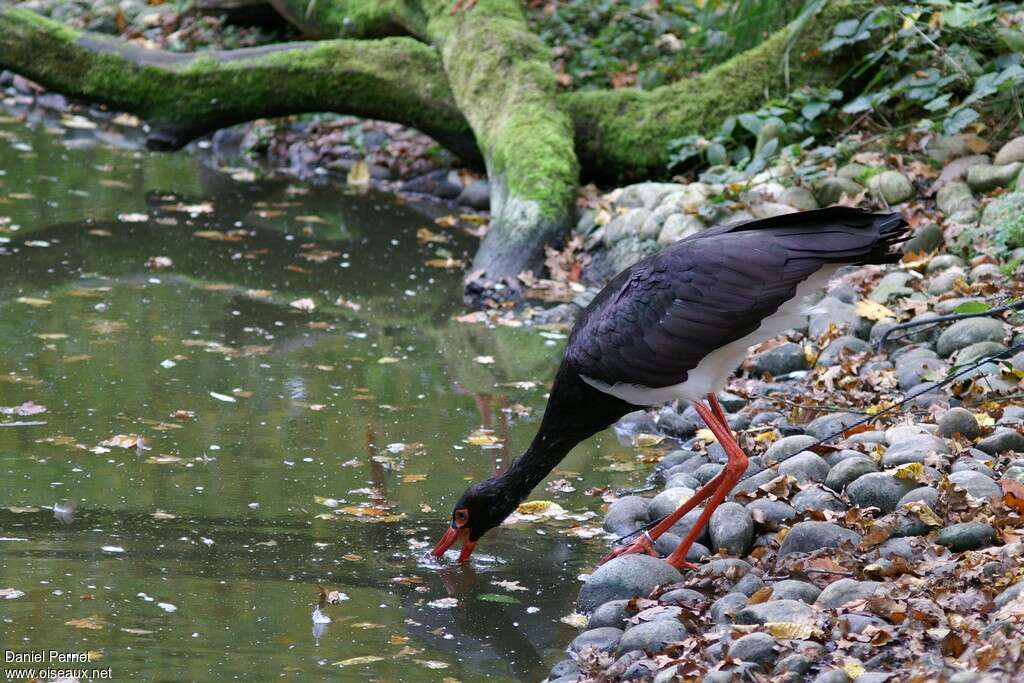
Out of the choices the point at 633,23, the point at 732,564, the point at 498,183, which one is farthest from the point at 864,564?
the point at 633,23

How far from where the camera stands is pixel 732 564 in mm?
4340

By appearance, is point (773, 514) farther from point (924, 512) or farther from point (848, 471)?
point (924, 512)

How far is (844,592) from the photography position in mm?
3852

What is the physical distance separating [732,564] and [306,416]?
8.27ft

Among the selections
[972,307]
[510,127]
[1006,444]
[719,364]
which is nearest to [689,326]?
[719,364]

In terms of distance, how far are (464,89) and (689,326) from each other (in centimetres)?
572

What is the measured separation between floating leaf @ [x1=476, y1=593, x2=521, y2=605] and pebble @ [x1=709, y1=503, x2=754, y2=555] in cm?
79

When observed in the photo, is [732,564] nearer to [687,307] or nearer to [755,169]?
[687,307]

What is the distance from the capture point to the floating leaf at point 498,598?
14.6ft

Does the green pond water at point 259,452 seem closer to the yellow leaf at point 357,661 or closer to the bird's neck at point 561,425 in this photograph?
the yellow leaf at point 357,661

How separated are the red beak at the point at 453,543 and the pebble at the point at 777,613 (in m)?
1.23

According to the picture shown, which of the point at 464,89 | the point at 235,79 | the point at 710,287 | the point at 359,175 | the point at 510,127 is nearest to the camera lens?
the point at 710,287

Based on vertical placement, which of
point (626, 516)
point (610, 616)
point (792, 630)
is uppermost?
point (792, 630)

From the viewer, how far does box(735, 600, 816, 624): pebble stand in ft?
12.3
